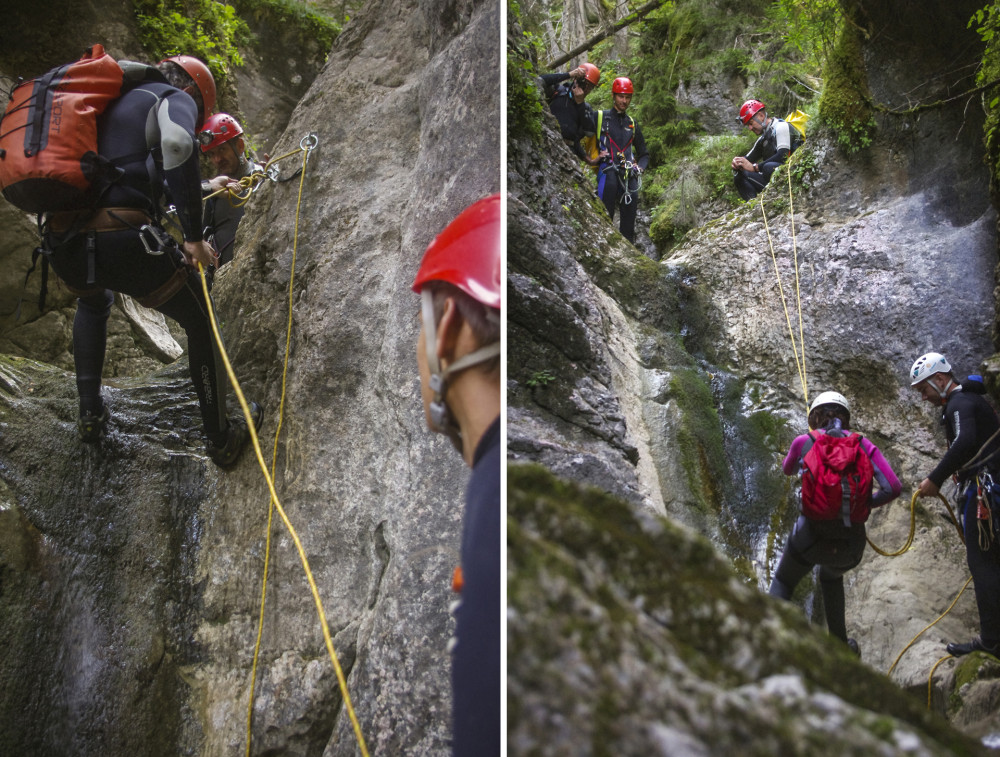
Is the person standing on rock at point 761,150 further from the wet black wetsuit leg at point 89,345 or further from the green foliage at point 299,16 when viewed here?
the wet black wetsuit leg at point 89,345

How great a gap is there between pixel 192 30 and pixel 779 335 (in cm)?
318

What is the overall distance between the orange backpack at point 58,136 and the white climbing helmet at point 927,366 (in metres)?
3.17

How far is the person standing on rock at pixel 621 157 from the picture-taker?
3184mm

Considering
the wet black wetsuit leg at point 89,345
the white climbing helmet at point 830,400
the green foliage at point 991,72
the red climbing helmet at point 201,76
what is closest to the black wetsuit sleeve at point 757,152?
the green foliage at point 991,72

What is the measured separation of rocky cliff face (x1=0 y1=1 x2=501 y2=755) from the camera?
2.07 metres

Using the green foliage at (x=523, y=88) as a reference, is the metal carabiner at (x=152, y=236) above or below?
below

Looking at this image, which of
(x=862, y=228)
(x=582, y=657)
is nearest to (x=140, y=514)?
(x=582, y=657)

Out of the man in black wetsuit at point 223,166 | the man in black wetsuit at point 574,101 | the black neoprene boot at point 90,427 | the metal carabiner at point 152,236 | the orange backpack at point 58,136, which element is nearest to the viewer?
the orange backpack at point 58,136

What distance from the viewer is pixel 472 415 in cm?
134

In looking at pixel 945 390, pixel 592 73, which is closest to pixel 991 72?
pixel 945 390

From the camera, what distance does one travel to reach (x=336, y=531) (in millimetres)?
2412

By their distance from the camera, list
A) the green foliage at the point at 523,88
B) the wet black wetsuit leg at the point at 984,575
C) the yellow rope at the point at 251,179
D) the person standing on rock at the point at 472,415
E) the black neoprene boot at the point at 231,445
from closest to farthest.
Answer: the person standing on rock at the point at 472,415 < the wet black wetsuit leg at the point at 984,575 < the black neoprene boot at the point at 231,445 < the green foliage at the point at 523,88 < the yellow rope at the point at 251,179

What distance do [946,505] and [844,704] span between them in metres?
1.24

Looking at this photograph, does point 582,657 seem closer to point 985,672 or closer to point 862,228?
point 985,672
